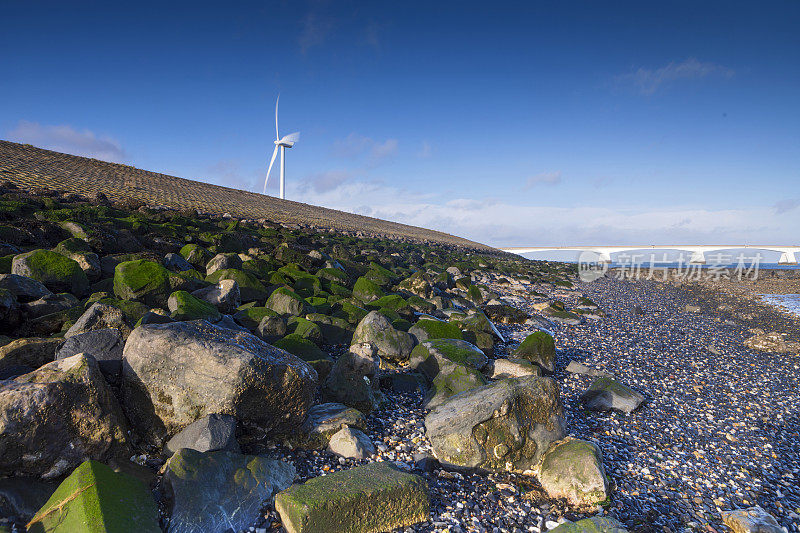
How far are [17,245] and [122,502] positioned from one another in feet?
33.5

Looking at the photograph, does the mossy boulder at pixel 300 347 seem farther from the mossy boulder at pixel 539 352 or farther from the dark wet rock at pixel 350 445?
the mossy boulder at pixel 539 352

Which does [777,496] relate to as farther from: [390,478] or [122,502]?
[122,502]

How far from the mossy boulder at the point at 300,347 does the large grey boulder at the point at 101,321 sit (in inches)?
95.3

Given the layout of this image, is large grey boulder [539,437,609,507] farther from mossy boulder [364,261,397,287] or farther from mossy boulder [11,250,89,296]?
mossy boulder [364,261,397,287]

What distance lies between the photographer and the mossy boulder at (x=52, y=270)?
8211 millimetres

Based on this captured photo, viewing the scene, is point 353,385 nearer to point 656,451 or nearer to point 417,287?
point 656,451

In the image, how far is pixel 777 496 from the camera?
5961mm

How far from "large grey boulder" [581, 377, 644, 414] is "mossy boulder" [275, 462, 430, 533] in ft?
15.8

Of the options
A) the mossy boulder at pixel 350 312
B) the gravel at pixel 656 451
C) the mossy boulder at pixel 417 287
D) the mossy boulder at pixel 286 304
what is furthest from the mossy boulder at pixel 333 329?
the mossy boulder at pixel 417 287

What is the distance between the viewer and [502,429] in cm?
573

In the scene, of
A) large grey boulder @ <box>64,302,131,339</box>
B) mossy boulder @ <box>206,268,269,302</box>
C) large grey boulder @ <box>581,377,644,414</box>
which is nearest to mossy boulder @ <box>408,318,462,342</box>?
large grey boulder @ <box>581,377,644,414</box>

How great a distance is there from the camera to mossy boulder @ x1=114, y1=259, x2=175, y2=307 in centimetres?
835

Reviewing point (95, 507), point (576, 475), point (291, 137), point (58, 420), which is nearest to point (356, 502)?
point (95, 507)

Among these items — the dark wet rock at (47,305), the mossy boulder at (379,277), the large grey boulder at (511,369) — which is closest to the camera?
the dark wet rock at (47,305)
